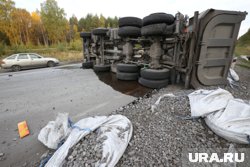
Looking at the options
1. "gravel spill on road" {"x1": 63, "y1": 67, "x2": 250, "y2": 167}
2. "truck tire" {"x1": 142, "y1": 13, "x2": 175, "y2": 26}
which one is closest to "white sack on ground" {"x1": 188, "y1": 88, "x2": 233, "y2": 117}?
"gravel spill on road" {"x1": 63, "y1": 67, "x2": 250, "y2": 167}

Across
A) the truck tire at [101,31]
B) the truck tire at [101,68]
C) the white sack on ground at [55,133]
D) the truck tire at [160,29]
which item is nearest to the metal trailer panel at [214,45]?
the truck tire at [160,29]

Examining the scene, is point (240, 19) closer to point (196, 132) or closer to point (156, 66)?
point (156, 66)

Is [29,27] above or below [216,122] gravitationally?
above

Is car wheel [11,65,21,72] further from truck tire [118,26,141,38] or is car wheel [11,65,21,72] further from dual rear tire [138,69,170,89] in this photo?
dual rear tire [138,69,170,89]

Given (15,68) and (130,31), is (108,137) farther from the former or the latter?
(15,68)

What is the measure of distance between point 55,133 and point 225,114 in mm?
2281

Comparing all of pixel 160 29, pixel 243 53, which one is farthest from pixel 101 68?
pixel 243 53

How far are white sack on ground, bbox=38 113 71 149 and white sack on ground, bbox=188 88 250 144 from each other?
1869 millimetres

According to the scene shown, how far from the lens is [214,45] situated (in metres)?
2.95

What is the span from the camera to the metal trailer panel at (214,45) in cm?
277

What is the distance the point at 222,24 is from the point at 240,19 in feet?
1.51

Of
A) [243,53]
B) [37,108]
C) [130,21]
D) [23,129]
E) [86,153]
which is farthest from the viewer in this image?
[243,53]

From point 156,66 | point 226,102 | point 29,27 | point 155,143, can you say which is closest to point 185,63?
point 156,66

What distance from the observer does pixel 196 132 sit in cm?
163
